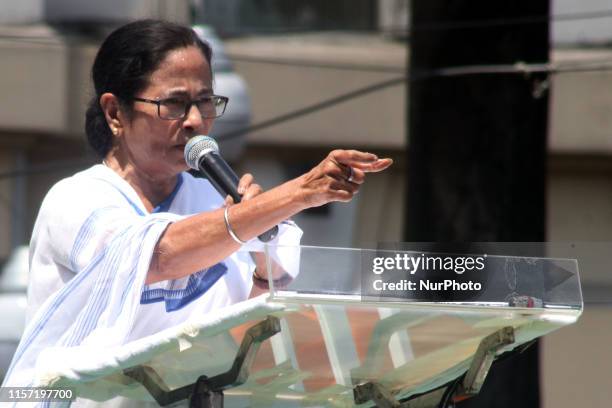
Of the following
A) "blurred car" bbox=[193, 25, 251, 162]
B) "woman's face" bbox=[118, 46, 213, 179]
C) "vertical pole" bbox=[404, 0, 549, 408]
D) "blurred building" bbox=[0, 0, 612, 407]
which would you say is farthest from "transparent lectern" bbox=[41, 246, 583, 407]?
"blurred building" bbox=[0, 0, 612, 407]

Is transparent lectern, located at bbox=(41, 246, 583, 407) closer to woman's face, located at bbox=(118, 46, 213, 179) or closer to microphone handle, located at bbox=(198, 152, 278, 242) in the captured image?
microphone handle, located at bbox=(198, 152, 278, 242)

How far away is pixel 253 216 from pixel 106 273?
243 millimetres

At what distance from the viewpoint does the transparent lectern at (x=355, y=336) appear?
1607 mm

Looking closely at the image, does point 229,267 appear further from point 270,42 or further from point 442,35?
point 270,42

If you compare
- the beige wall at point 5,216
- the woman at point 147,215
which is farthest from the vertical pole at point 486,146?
the beige wall at point 5,216

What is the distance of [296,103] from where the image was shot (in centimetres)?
805

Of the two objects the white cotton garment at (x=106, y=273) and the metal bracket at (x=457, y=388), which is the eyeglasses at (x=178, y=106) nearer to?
the white cotton garment at (x=106, y=273)

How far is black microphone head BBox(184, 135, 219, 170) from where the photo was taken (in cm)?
200

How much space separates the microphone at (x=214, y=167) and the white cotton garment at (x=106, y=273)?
0.08 meters

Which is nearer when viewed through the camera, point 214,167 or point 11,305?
point 214,167

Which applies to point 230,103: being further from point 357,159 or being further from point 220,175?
point 357,159

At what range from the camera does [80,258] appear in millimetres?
1976

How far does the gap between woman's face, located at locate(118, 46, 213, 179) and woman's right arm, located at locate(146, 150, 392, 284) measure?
260 millimetres

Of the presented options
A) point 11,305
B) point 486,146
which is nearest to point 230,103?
point 11,305
